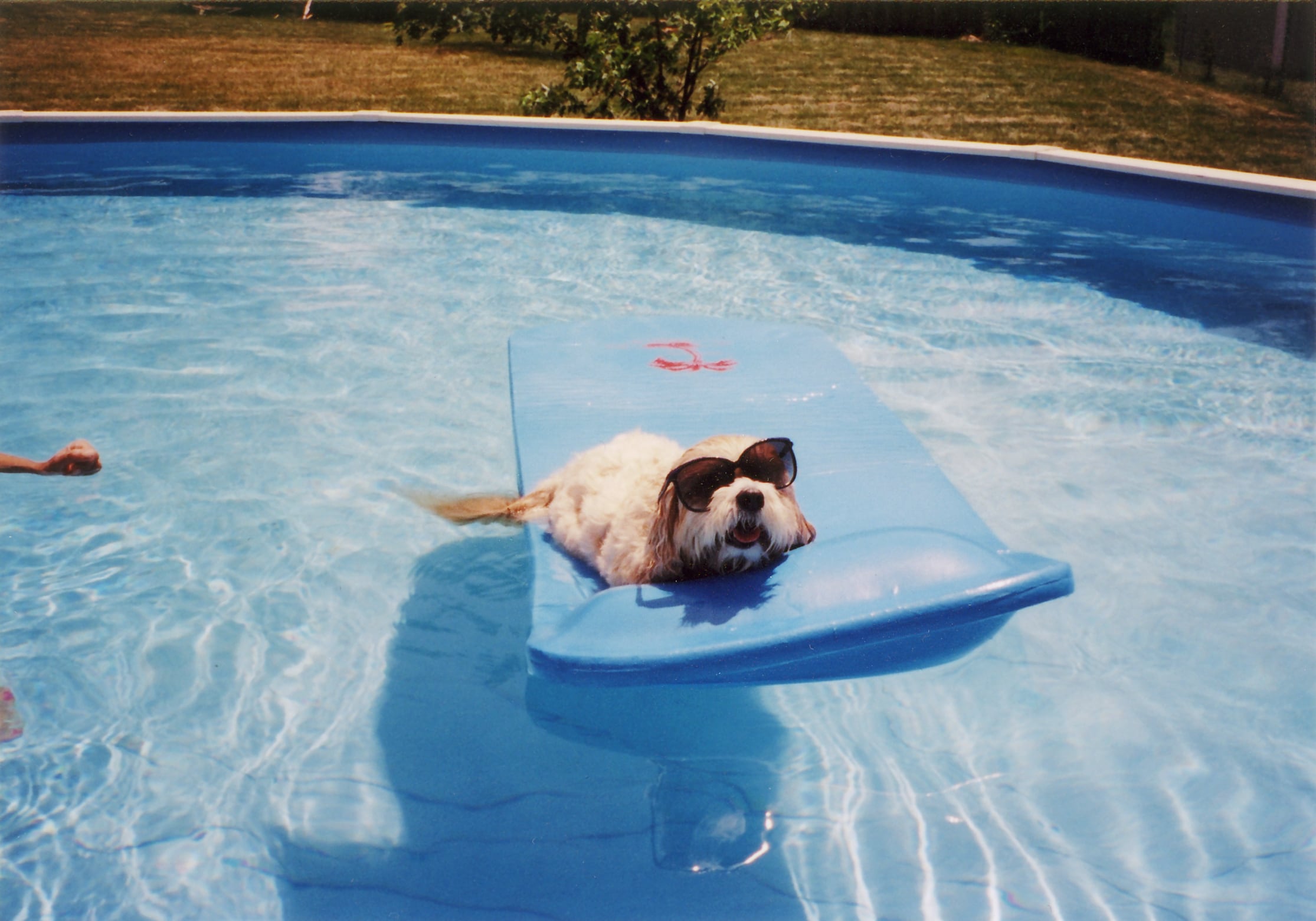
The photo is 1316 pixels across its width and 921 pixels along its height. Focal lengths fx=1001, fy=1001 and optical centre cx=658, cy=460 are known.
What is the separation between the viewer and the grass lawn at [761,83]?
1204cm

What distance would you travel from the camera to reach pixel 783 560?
2.73 metres

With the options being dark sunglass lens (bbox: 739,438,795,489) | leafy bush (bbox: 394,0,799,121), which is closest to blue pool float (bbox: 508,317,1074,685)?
dark sunglass lens (bbox: 739,438,795,489)

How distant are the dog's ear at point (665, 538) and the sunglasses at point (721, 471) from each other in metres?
0.06

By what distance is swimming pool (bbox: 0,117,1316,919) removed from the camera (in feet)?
9.23

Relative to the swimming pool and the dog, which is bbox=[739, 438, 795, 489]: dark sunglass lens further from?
the swimming pool

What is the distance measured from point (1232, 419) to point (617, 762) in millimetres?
4263

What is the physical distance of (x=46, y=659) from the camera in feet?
11.9

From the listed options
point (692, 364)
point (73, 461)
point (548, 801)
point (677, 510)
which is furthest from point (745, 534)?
point (692, 364)

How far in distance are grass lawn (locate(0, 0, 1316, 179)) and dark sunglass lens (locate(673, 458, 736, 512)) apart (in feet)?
32.9

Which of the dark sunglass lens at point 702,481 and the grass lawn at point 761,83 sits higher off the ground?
the grass lawn at point 761,83

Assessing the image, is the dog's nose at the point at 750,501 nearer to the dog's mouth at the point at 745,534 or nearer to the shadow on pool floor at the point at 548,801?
the dog's mouth at the point at 745,534

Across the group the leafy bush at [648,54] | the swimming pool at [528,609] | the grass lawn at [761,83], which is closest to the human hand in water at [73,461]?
the swimming pool at [528,609]

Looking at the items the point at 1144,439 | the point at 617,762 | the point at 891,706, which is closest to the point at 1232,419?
the point at 1144,439

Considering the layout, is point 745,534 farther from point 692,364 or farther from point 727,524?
point 692,364
